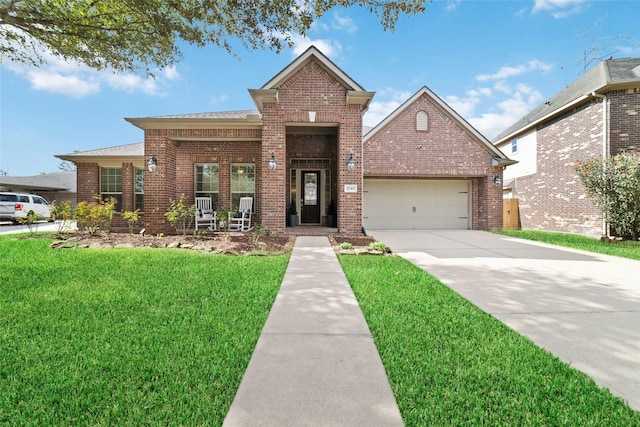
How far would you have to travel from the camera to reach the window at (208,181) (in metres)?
11.2

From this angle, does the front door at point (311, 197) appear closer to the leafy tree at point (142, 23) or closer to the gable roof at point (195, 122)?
the gable roof at point (195, 122)

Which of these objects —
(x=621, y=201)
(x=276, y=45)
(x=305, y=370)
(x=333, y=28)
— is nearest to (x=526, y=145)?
(x=621, y=201)

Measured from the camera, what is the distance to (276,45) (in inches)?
271

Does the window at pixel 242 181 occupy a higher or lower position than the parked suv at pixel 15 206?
higher

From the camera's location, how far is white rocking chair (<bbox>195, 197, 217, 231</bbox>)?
10.2m

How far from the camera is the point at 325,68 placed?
351 inches

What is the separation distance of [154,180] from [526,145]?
1805 centimetres

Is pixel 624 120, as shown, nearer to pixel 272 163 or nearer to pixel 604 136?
pixel 604 136

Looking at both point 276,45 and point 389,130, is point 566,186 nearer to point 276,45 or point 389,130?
point 389,130

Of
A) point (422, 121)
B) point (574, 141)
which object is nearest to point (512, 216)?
point (574, 141)

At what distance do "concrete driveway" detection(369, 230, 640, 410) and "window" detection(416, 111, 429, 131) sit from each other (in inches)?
268

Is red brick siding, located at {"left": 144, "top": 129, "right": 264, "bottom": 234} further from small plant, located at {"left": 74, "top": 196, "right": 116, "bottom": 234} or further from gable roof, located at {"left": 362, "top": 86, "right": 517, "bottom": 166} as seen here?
gable roof, located at {"left": 362, "top": 86, "right": 517, "bottom": 166}

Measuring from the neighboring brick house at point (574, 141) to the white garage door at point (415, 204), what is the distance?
4.26m

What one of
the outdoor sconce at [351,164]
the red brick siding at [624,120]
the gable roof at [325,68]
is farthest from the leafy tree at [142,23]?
the red brick siding at [624,120]
